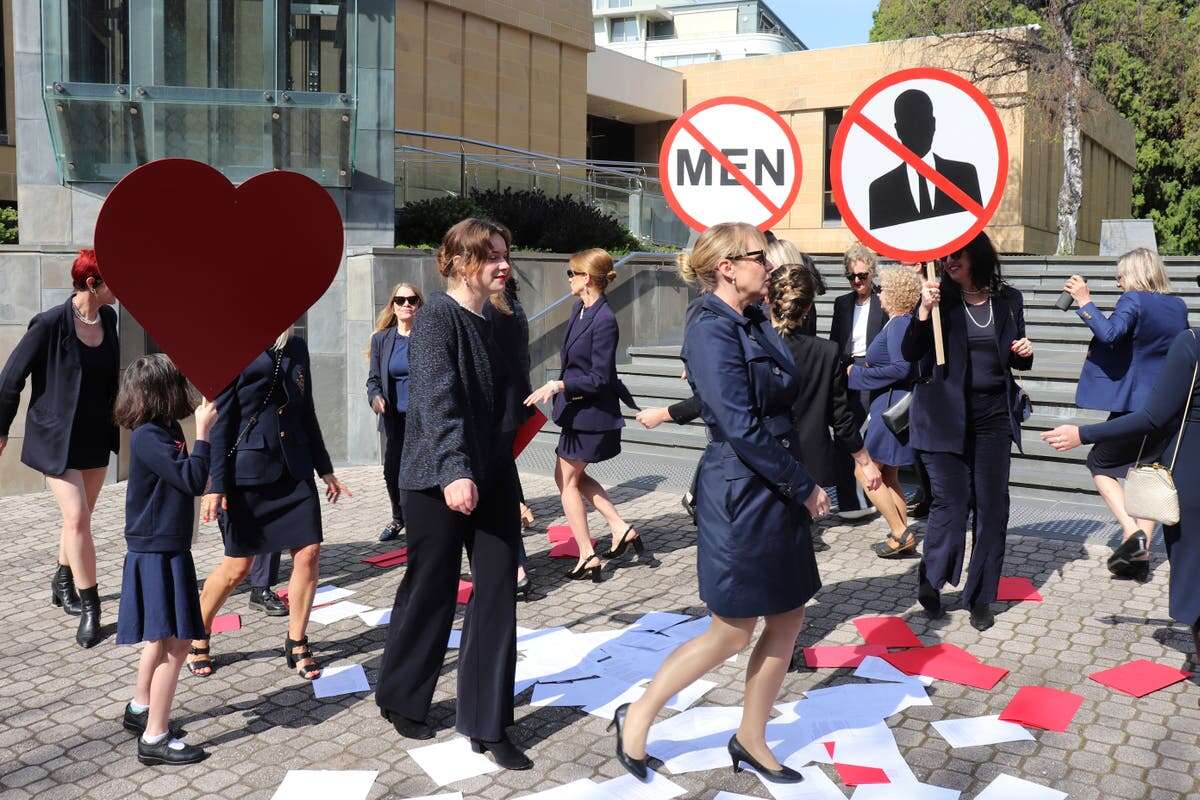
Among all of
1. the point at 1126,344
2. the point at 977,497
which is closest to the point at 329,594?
the point at 977,497

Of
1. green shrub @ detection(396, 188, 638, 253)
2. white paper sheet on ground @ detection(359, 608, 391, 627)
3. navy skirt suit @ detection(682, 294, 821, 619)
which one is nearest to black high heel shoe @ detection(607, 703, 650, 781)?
navy skirt suit @ detection(682, 294, 821, 619)

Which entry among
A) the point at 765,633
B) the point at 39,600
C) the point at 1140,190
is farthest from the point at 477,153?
the point at 1140,190

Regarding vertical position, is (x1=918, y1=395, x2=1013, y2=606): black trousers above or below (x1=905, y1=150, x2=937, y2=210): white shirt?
below

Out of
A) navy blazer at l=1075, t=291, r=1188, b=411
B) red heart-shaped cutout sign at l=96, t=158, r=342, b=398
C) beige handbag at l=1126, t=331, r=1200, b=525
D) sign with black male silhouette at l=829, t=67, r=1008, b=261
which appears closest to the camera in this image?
red heart-shaped cutout sign at l=96, t=158, r=342, b=398

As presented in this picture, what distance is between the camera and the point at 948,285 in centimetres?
593

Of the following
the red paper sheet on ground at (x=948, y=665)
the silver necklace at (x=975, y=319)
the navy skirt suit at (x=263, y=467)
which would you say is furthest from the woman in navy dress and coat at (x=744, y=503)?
the silver necklace at (x=975, y=319)

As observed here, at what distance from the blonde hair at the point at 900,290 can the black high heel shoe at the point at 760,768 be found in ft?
11.6

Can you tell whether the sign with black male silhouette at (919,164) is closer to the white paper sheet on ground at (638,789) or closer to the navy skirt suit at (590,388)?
the navy skirt suit at (590,388)

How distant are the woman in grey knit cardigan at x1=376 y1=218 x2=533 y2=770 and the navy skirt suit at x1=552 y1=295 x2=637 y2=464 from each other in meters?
2.48

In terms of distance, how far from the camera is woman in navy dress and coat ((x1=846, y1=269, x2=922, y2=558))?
6773 mm

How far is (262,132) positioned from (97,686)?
25.3 ft

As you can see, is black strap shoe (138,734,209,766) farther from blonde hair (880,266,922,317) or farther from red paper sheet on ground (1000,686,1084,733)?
blonde hair (880,266,922,317)

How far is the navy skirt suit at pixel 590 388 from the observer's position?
6934 mm

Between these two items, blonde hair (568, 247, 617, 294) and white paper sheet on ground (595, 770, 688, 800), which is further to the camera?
blonde hair (568, 247, 617, 294)
